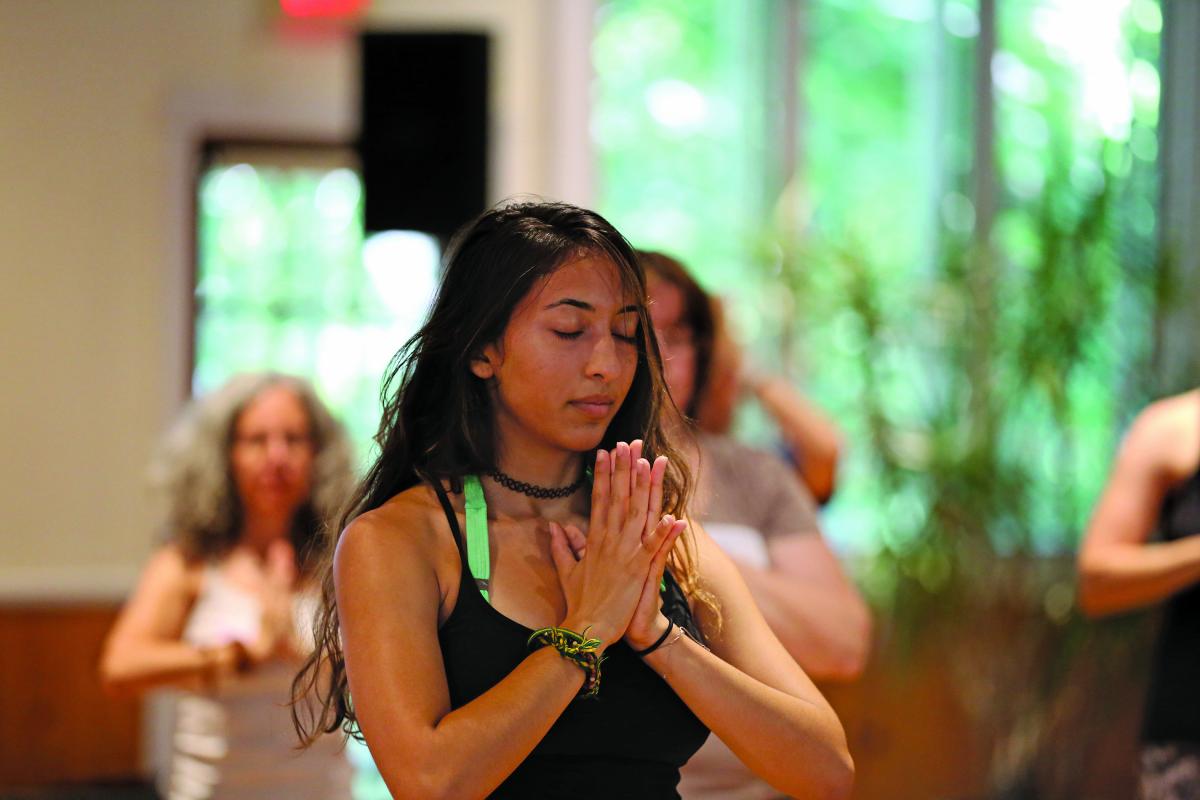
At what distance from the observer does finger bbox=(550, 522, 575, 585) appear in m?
1.38

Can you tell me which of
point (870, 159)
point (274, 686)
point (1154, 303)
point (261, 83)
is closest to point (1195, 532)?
point (274, 686)

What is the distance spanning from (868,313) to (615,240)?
334 centimetres

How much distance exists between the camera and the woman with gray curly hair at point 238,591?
2662mm

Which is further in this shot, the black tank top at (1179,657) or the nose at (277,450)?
the nose at (277,450)

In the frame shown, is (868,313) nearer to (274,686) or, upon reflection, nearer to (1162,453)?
(1162,453)

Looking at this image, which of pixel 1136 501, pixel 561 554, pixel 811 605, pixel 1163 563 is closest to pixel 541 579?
pixel 561 554

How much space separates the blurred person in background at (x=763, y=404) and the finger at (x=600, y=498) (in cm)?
53

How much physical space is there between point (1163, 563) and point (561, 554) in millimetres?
1320

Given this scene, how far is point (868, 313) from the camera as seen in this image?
15.3 feet

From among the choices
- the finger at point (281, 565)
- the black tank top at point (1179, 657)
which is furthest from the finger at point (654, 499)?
the finger at point (281, 565)

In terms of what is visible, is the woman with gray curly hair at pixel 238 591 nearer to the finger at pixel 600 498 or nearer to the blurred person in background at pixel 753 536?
the blurred person in background at pixel 753 536

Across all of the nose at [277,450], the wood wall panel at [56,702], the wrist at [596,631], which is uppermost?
the nose at [277,450]

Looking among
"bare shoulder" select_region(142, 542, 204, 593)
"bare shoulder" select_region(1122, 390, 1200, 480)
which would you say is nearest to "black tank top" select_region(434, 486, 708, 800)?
"bare shoulder" select_region(1122, 390, 1200, 480)

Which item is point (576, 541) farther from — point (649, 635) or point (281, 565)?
point (281, 565)
